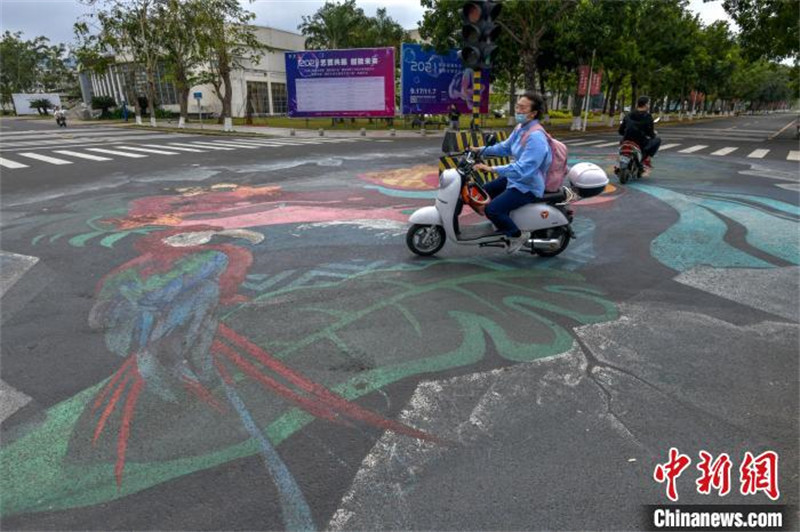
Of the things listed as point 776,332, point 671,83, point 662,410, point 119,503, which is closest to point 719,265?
point 776,332

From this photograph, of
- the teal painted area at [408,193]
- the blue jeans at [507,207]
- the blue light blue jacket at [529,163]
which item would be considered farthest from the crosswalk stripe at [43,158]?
the blue light blue jacket at [529,163]

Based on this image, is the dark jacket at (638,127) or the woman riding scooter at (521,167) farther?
the dark jacket at (638,127)

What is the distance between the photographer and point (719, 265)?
5.68m

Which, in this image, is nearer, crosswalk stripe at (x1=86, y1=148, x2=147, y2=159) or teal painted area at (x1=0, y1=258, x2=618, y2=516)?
teal painted area at (x1=0, y1=258, x2=618, y2=516)

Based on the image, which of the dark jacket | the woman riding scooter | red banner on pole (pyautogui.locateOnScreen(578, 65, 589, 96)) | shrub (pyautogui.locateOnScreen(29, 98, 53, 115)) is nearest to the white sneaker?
the woman riding scooter

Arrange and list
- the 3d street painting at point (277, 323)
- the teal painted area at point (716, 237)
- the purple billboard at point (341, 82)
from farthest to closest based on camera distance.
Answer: the purple billboard at point (341, 82) < the teal painted area at point (716, 237) < the 3d street painting at point (277, 323)

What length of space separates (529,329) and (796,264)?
406 cm

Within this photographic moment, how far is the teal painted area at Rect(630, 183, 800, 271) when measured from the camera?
586 cm

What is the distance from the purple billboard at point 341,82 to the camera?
30812mm

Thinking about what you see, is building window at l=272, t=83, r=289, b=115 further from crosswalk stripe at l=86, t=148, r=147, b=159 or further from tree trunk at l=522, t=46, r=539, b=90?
crosswalk stripe at l=86, t=148, r=147, b=159

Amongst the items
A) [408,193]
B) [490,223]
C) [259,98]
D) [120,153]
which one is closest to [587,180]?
[490,223]

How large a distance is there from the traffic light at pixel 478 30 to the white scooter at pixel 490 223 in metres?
3.26

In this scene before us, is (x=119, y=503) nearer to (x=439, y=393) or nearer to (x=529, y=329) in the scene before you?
(x=439, y=393)

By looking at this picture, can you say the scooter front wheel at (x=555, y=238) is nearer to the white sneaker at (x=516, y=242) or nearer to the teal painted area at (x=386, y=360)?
the white sneaker at (x=516, y=242)
